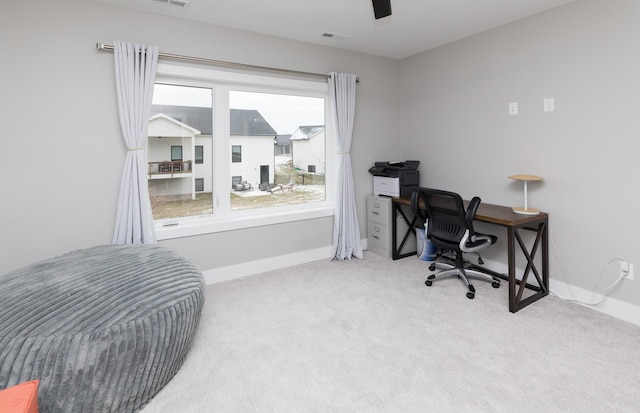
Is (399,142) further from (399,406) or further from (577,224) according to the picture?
(399,406)

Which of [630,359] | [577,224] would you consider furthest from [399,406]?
[577,224]

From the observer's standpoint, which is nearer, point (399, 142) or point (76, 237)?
point (76, 237)

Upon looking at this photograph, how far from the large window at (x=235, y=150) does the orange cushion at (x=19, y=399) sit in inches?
75.3

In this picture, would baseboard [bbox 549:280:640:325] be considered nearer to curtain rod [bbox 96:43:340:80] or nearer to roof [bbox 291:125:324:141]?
roof [bbox 291:125:324:141]

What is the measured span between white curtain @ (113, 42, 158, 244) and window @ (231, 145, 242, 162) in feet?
2.75

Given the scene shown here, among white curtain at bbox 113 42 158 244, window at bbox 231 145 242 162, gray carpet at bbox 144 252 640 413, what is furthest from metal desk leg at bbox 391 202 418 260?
white curtain at bbox 113 42 158 244

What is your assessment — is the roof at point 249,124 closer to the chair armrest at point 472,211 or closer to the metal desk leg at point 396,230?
the metal desk leg at point 396,230

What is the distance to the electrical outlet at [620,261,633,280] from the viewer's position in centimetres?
243

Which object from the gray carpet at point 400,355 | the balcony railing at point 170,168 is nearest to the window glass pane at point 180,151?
the balcony railing at point 170,168

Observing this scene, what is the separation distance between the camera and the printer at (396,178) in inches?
149

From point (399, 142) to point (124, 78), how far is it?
3200mm

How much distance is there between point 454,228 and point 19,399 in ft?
9.43

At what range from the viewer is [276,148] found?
12.0 ft

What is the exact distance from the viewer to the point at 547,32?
2.79m
